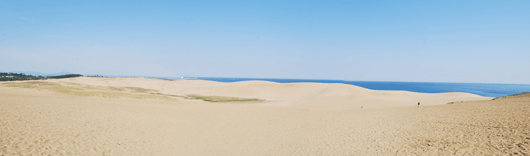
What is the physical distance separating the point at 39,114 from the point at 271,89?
155ft

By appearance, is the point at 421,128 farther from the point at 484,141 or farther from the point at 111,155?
the point at 111,155

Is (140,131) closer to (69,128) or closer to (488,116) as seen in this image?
(69,128)

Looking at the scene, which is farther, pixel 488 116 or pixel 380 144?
pixel 488 116

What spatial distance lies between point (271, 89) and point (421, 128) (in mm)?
45186

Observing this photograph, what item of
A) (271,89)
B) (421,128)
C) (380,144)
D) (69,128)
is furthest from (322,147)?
(271,89)

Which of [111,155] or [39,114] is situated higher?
[39,114]

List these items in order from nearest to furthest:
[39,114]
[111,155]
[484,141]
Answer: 1. [111,155]
2. [484,141]
3. [39,114]

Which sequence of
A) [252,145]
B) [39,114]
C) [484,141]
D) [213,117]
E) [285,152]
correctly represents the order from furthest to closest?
[213,117]
[39,114]
[252,145]
[285,152]
[484,141]

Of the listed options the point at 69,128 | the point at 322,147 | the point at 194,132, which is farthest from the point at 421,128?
the point at 69,128

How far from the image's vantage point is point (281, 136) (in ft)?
45.0

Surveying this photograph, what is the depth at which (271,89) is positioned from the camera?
57.7 metres

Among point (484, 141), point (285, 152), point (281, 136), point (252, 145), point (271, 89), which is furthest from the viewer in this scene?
point (271, 89)

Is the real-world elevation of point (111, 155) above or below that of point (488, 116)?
below

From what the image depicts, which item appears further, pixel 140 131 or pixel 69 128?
pixel 140 131
